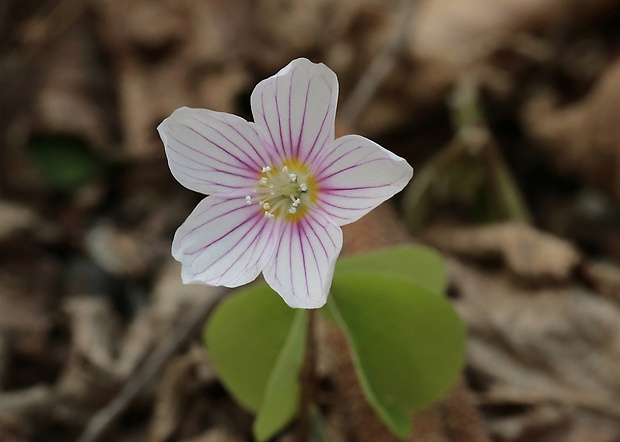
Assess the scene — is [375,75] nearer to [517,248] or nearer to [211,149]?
[517,248]

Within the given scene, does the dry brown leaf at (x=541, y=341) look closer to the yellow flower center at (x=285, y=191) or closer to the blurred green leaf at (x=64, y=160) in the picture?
the yellow flower center at (x=285, y=191)

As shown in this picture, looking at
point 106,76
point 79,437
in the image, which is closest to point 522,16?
point 106,76

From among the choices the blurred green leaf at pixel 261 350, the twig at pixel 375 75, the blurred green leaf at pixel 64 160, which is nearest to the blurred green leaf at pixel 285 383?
the blurred green leaf at pixel 261 350

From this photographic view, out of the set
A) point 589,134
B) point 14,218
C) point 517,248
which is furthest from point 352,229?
point 14,218

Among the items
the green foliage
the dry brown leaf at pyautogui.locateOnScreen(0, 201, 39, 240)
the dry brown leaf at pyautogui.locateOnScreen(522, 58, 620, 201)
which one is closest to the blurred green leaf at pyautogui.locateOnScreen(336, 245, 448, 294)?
the green foliage

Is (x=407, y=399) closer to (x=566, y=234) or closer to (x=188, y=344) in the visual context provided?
(x=188, y=344)

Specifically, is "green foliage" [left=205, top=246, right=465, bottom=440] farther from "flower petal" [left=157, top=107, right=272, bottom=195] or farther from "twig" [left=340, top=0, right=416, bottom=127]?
"twig" [left=340, top=0, right=416, bottom=127]

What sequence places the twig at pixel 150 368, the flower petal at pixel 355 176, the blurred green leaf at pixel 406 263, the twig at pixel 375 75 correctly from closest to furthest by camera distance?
1. the flower petal at pixel 355 176
2. the blurred green leaf at pixel 406 263
3. the twig at pixel 150 368
4. the twig at pixel 375 75
